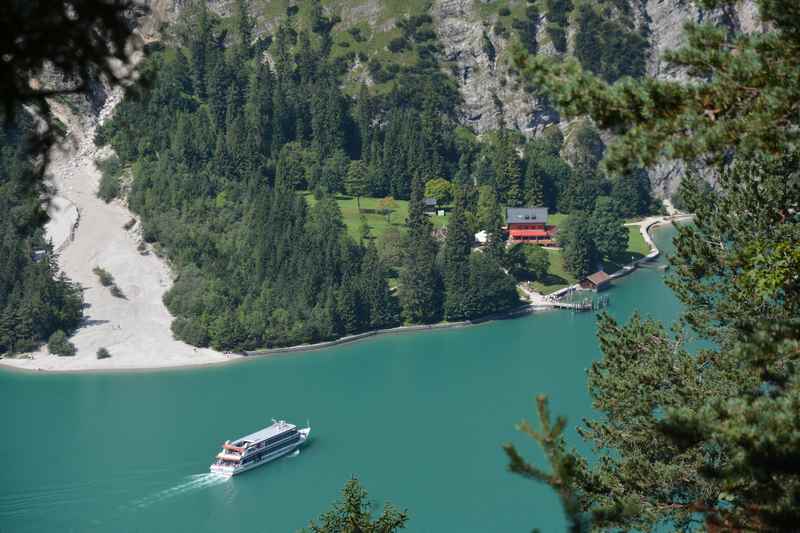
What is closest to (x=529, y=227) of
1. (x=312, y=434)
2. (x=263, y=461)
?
(x=312, y=434)

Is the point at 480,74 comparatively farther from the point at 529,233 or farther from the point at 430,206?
the point at 529,233

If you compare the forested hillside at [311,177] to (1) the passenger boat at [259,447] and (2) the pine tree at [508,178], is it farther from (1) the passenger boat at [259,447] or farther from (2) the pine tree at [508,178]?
(1) the passenger boat at [259,447]

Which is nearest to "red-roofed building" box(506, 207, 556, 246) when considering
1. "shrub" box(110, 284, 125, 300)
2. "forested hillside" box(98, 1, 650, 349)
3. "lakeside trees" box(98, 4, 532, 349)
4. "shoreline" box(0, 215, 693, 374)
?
"forested hillside" box(98, 1, 650, 349)

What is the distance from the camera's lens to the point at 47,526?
2462 centimetres

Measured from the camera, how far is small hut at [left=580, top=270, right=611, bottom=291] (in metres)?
49.5

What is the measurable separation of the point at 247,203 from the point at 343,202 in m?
7.31

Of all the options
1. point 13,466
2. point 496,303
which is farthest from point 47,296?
point 496,303

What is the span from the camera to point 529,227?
5469 centimetres

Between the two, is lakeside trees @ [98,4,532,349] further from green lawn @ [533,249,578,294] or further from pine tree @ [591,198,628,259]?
pine tree @ [591,198,628,259]

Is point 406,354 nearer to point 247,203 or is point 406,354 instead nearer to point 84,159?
point 247,203

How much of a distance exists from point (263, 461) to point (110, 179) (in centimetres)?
3301

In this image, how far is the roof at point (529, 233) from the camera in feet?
179

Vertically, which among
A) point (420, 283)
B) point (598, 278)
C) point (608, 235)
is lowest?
point (598, 278)

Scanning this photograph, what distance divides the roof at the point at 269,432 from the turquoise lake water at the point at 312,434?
2.69 ft
